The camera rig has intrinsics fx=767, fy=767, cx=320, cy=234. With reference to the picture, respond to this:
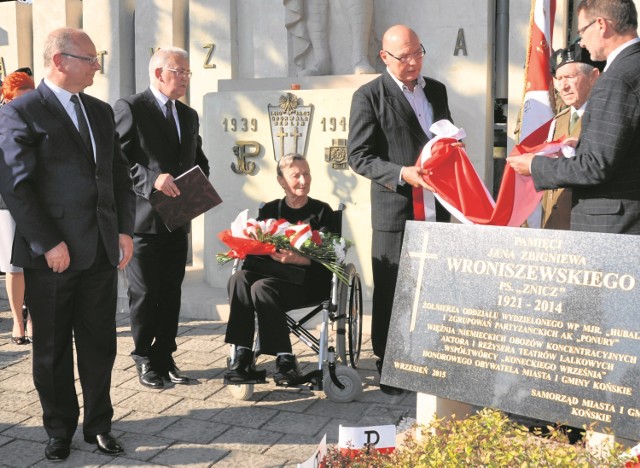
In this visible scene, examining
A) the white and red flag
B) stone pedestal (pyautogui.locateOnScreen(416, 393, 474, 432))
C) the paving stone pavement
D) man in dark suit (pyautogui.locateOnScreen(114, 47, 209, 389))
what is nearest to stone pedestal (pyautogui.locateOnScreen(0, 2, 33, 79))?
the paving stone pavement

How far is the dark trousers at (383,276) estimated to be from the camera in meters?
4.64

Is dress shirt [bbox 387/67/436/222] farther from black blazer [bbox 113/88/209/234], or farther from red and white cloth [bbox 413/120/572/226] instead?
black blazer [bbox 113/88/209/234]

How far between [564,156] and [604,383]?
1.11 meters

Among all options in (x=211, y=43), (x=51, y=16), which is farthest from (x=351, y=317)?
(x=51, y=16)

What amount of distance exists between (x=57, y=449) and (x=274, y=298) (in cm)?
143

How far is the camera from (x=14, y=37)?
10062 millimetres

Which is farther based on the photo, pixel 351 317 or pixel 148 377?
pixel 351 317

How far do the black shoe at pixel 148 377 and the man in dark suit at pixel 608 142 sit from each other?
8.45ft

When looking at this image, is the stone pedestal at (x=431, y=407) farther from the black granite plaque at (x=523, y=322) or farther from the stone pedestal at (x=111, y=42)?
the stone pedestal at (x=111, y=42)

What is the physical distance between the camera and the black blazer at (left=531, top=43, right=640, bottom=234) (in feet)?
9.83

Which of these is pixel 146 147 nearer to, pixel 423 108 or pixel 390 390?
pixel 423 108

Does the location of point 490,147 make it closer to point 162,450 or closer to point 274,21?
point 274,21

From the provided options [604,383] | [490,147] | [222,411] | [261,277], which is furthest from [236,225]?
[490,147]

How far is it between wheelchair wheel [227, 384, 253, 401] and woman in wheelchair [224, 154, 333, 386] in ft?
0.28
